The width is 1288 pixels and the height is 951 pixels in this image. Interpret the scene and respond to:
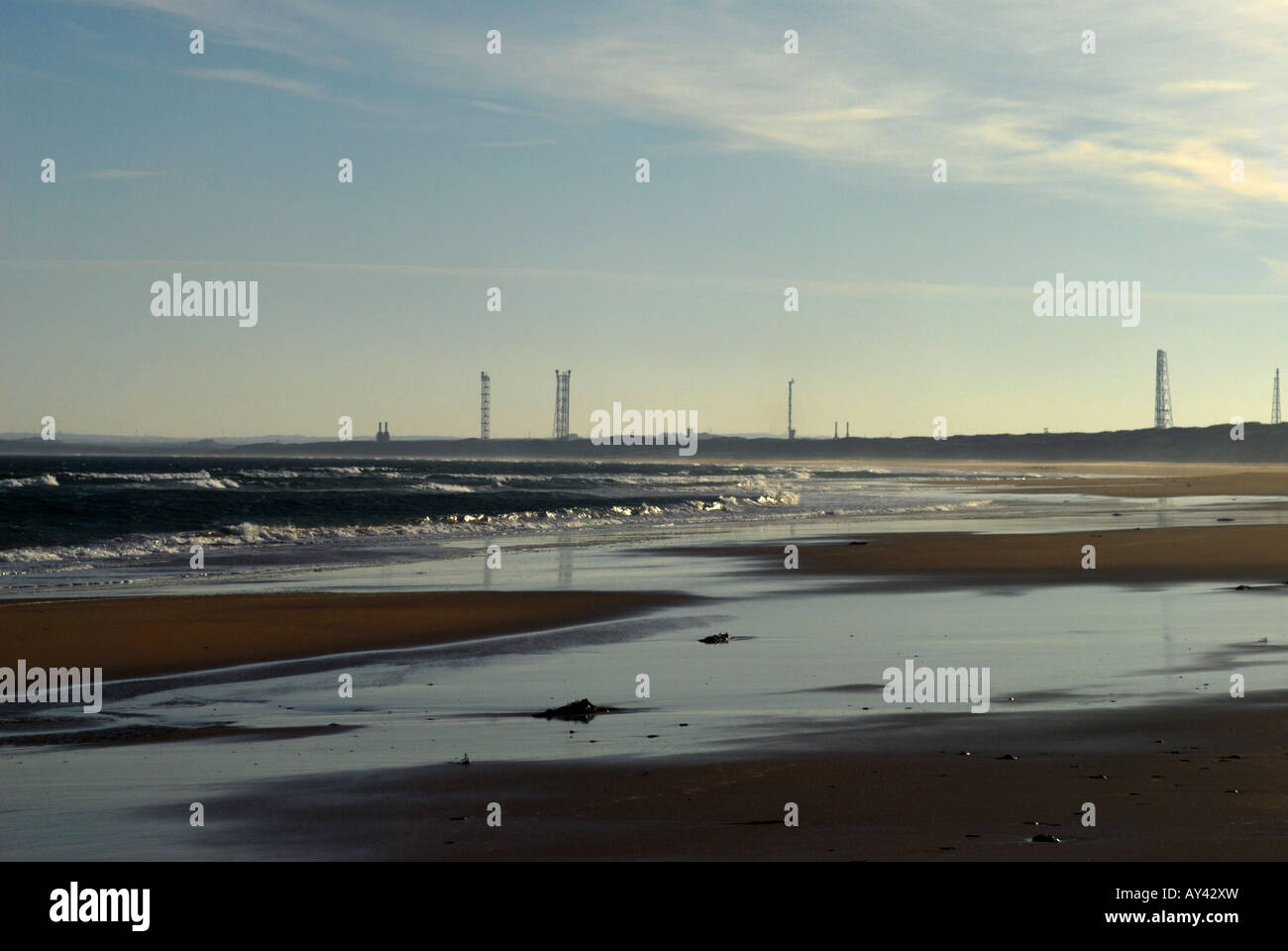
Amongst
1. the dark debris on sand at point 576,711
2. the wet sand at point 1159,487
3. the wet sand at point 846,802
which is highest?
the wet sand at point 1159,487

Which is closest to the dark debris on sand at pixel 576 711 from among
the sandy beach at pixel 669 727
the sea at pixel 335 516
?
the sandy beach at pixel 669 727

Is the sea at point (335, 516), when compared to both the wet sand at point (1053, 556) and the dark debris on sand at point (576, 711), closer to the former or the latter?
the wet sand at point (1053, 556)

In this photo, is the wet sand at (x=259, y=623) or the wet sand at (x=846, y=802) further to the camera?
the wet sand at (x=259, y=623)

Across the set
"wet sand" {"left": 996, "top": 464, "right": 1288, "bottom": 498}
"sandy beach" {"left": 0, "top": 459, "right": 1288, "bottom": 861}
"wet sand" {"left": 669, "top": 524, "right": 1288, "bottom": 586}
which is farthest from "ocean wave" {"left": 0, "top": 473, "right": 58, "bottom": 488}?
"wet sand" {"left": 996, "top": 464, "right": 1288, "bottom": 498}

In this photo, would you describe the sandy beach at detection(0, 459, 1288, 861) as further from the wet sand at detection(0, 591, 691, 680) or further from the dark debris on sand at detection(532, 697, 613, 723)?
the dark debris on sand at detection(532, 697, 613, 723)

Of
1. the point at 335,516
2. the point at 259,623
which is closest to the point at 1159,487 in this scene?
the point at 335,516

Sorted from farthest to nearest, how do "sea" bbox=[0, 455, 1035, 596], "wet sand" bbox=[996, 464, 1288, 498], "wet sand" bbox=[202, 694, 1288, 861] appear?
"wet sand" bbox=[996, 464, 1288, 498] < "sea" bbox=[0, 455, 1035, 596] < "wet sand" bbox=[202, 694, 1288, 861]
